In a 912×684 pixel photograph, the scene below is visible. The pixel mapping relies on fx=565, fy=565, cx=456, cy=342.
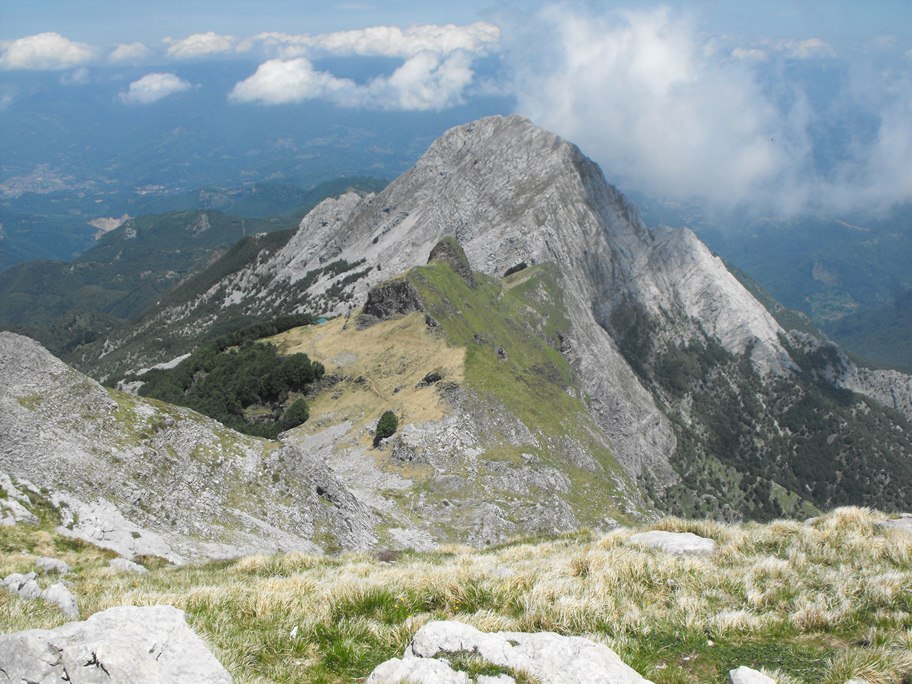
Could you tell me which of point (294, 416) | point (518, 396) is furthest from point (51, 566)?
point (518, 396)

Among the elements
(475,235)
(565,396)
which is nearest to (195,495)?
(565,396)

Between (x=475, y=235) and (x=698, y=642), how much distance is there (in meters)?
170

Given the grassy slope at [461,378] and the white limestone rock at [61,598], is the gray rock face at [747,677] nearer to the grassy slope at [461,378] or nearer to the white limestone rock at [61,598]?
the white limestone rock at [61,598]

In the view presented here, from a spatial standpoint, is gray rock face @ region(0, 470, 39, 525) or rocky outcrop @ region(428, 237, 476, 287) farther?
rocky outcrop @ region(428, 237, 476, 287)

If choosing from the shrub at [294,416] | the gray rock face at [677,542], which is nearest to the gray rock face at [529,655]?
the gray rock face at [677,542]

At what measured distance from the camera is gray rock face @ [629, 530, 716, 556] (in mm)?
14844

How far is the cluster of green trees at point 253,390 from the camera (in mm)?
75375

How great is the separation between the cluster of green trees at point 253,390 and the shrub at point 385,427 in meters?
13.0

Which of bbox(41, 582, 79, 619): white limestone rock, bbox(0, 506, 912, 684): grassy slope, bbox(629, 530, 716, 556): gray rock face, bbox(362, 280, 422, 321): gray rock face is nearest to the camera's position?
bbox(0, 506, 912, 684): grassy slope

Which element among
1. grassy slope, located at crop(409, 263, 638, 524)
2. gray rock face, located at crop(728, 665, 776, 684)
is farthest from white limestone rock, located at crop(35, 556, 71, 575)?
grassy slope, located at crop(409, 263, 638, 524)

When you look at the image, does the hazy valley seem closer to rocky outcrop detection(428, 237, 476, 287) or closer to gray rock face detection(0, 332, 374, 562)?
gray rock face detection(0, 332, 374, 562)

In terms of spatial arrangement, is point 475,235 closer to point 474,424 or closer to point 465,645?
point 474,424

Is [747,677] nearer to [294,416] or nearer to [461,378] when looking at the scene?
[461,378]

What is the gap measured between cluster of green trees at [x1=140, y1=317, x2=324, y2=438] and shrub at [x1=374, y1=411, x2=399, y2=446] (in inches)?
510
